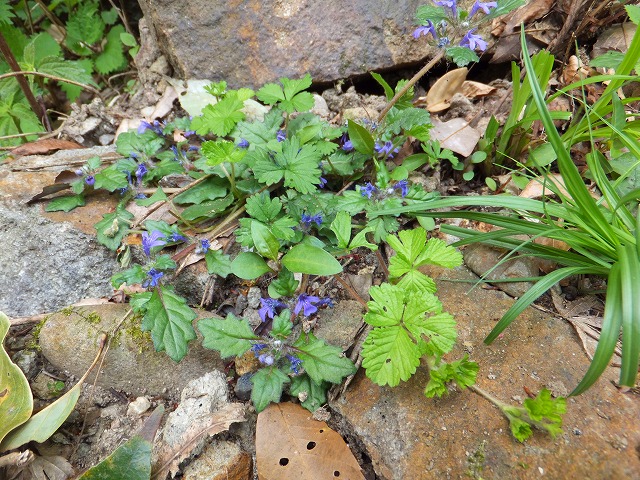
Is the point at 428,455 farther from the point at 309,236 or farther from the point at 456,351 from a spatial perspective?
the point at 309,236

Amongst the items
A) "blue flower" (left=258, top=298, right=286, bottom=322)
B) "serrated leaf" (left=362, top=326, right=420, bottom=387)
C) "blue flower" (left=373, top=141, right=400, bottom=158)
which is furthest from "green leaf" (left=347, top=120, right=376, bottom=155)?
"serrated leaf" (left=362, top=326, right=420, bottom=387)

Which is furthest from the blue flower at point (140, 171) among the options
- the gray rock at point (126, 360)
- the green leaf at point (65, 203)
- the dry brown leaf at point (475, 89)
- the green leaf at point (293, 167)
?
the dry brown leaf at point (475, 89)

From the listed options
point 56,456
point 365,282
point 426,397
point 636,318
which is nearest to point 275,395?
point 426,397

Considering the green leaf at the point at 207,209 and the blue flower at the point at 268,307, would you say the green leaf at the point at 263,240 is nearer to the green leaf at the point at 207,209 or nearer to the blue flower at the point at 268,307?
the blue flower at the point at 268,307

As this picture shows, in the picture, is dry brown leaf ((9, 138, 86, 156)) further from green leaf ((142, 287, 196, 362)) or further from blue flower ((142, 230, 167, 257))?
green leaf ((142, 287, 196, 362))

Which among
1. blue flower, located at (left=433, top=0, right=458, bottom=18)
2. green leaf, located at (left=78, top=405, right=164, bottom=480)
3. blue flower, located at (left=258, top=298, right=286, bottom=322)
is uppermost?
blue flower, located at (left=433, top=0, right=458, bottom=18)

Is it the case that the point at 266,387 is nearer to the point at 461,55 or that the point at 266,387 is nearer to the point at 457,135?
the point at 461,55
